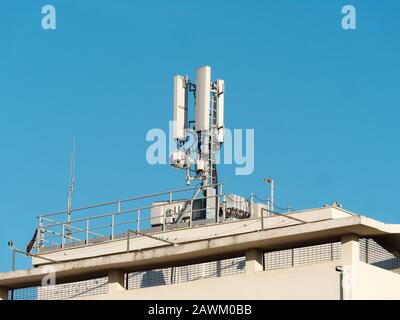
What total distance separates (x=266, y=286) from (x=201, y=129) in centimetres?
1315

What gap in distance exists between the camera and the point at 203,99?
172ft

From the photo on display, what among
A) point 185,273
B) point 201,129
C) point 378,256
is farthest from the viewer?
point 201,129

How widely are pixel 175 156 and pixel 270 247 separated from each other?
1158cm

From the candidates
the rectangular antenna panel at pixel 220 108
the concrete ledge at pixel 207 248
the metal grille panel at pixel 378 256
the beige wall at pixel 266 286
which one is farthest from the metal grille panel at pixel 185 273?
the rectangular antenna panel at pixel 220 108

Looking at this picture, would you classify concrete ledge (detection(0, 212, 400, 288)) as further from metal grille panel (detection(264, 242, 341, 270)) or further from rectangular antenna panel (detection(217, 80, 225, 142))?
rectangular antenna panel (detection(217, 80, 225, 142))

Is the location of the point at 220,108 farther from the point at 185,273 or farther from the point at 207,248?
the point at 207,248

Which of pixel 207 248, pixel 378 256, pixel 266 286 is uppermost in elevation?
pixel 207 248

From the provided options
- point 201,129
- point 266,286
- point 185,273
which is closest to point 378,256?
point 266,286

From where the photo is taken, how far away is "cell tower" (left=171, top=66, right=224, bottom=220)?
5194 centimetres

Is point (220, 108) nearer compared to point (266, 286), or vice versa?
point (266, 286)

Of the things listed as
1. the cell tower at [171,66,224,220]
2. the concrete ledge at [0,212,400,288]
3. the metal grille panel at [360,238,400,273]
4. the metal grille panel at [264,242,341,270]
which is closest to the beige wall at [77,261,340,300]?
the concrete ledge at [0,212,400,288]

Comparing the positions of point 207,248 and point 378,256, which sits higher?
point 207,248

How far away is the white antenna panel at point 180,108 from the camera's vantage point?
52.2 metres
